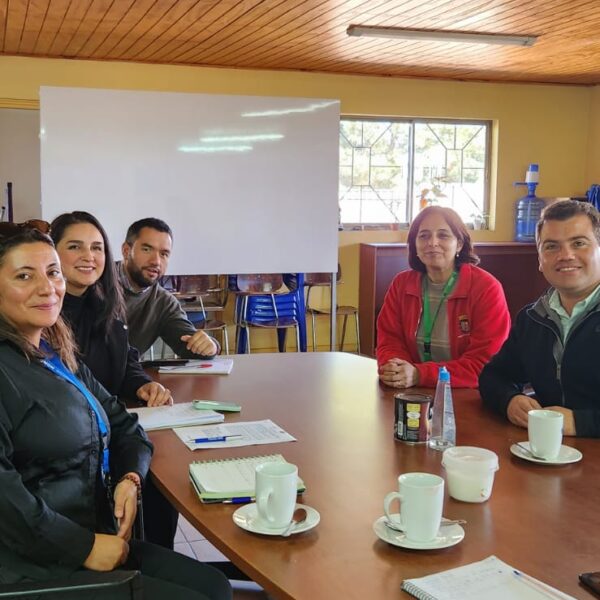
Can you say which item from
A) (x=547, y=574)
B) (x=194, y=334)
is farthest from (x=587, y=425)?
(x=194, y=334)

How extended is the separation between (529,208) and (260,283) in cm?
268

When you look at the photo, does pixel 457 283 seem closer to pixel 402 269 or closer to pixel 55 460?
pixel 55 460

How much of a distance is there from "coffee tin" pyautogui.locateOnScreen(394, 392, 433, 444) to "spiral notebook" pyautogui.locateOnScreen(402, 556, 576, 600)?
601 mm

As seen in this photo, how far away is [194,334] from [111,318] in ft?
1.71

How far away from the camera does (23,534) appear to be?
4.28 feet

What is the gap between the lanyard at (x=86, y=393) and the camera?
5.08ft

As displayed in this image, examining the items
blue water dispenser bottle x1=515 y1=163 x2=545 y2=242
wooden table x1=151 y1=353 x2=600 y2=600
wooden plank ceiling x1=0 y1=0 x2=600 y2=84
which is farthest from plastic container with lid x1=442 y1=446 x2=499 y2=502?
blue water dispenser bottle x1=515 y1=163 x2=545 y2=242

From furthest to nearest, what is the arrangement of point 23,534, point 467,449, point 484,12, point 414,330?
point 484,12, point 414,330, point 467,449, point 23,534

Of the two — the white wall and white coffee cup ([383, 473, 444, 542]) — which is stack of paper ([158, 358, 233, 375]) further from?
the white wall

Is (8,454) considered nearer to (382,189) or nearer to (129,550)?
(129,550)

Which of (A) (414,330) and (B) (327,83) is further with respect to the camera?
(B) (327,83)

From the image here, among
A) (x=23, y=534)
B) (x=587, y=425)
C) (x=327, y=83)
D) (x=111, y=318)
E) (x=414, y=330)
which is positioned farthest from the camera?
(x=327, y=83)

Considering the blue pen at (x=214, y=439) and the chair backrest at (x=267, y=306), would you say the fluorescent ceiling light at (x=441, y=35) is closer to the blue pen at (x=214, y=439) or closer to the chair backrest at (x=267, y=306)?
the chair backrest at (x=267, y=306)

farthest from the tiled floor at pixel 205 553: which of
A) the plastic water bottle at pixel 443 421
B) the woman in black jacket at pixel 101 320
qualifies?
the plastic water bottle at pixel 443 421
